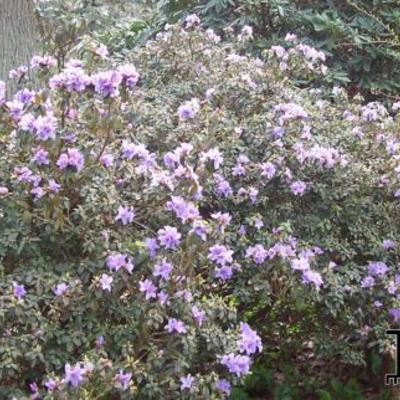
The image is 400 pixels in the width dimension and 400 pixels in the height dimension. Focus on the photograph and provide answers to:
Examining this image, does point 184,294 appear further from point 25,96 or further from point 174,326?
point 25,96

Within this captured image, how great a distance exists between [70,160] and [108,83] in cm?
26

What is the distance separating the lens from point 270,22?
556cm

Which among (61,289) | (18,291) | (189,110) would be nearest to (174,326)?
(61,289)

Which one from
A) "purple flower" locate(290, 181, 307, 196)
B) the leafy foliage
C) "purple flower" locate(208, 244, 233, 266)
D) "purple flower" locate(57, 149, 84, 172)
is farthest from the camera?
the leafy foliage

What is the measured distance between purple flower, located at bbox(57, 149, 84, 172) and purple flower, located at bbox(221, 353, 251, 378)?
78 cm

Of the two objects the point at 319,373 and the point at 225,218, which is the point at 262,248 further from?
the point at 319,373

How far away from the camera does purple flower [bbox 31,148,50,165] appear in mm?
2240

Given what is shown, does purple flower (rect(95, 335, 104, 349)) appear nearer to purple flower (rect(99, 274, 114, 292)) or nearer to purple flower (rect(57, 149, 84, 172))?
purple flower (rect(99, 274, 114, 292))

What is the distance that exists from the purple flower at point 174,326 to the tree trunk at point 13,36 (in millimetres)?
2742

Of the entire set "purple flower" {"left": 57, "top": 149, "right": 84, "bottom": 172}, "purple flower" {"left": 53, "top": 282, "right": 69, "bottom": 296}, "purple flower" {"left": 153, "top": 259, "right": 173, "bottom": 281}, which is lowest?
"purple flower" {"left": 153, "top": 259, "right": 173, "bottom": 281}

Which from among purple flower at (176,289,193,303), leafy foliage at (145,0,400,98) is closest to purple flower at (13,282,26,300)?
purple flower at (176,289,193,303)

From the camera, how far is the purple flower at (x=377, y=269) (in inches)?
120

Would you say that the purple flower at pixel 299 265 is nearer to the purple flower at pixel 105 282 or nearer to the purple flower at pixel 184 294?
the purple flower at pixel 184 294

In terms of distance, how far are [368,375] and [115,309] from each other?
1770 mm
